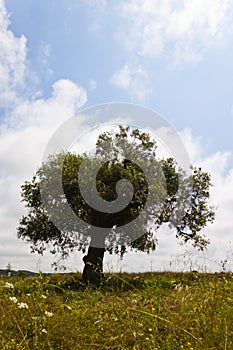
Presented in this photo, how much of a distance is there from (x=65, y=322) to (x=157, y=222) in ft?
50.4

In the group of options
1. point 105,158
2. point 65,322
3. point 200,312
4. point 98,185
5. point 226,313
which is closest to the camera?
point 200,312

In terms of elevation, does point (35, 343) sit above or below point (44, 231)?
below

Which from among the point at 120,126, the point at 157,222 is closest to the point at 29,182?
the point at 120,126

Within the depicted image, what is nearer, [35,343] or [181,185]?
[35,343]

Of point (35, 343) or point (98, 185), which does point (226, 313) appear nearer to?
point (35, 343)

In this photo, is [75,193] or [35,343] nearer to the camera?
[35,343]

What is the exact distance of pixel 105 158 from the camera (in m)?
21.6

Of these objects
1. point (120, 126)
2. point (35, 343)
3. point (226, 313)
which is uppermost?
point (120, 126)

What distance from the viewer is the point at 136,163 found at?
69.4 ft

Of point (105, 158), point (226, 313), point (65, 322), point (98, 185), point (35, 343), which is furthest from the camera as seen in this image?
point (105, 158)

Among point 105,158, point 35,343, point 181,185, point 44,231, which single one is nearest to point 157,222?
point 181,185

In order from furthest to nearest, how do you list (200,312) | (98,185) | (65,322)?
(98,185) → (65,322) → (200,312)

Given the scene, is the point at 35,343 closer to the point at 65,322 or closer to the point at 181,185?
the point at 65,322

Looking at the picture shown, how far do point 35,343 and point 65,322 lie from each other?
50.5 inches
